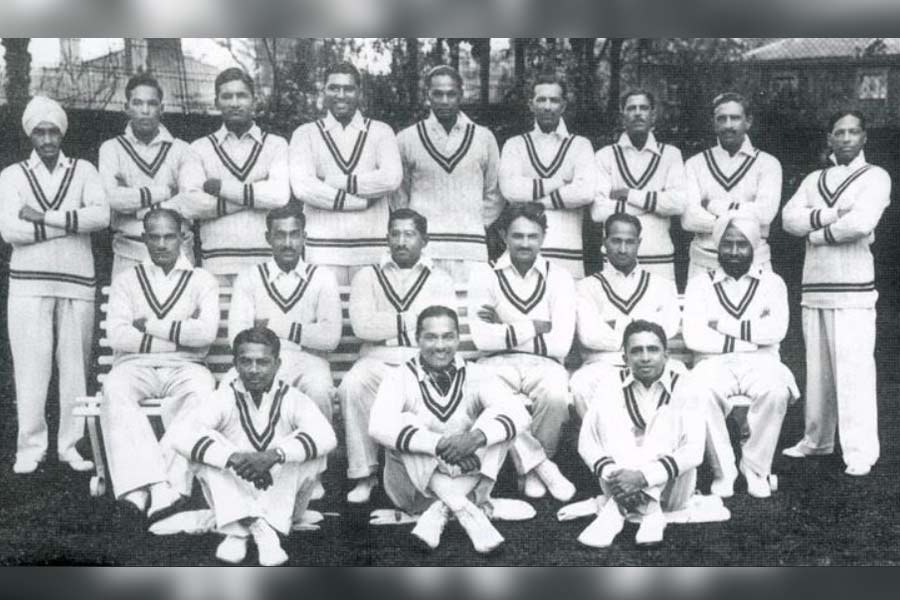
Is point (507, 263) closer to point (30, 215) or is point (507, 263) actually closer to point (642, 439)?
point (642, 439)

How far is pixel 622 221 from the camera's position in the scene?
4023 mm

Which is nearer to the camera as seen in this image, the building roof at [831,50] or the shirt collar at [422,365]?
the shirt collar at [422,365]

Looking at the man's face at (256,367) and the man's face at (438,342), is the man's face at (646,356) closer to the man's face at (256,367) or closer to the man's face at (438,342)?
the man's face at (438,342)

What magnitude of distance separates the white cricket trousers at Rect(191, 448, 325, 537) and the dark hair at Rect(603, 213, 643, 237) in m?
1.33

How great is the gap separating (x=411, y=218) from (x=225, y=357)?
2.75 ft

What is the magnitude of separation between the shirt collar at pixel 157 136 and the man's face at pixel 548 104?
52.7 inches

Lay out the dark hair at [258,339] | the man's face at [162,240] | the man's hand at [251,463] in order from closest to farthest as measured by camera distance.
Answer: the man's hand at [251,463] → the dark hair at [258,339] → the man's face at [162,240]

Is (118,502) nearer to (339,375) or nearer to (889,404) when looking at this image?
(339,375)

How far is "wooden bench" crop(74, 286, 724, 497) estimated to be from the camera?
3947mm

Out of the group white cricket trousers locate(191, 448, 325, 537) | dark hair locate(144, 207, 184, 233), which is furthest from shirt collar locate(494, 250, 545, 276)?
dark hair locate(144, 207, 184, 233)

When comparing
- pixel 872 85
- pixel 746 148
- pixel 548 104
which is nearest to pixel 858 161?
pixel 872 85

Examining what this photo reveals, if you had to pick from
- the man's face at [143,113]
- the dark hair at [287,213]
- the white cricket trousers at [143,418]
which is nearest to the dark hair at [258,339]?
the white cricket trousers at [143,418]

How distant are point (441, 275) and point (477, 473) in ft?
2.36

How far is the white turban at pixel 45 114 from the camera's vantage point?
4.02m
